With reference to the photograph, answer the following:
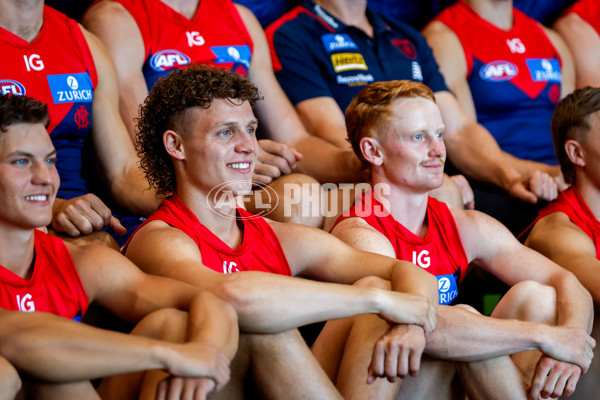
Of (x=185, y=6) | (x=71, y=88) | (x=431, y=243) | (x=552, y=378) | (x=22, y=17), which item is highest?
(x=22, y=17)

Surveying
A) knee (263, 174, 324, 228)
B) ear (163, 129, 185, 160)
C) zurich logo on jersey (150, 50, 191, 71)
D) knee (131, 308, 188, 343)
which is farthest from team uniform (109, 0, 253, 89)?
knee (131, 308, 188, 343)

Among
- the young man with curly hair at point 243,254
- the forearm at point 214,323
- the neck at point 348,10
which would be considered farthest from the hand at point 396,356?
the neck at point 348,10

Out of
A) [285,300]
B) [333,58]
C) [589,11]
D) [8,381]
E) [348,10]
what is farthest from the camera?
[589,11]

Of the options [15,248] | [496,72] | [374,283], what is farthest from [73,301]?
[496,72]

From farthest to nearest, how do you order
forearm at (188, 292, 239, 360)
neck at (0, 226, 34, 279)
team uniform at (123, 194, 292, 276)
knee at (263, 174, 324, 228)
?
knee at (263, 174, 324, 228), team uniform at (123, 194, 292, 276), neck at (0, 226, 34, 279), forearm at (188, 292, 239, 360)

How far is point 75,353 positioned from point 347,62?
193 cm

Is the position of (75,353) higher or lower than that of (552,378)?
higher

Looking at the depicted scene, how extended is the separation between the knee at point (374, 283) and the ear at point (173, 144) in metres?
0.56

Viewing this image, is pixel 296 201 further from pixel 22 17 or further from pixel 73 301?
pixel 22 17

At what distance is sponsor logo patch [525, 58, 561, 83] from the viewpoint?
3.47 m

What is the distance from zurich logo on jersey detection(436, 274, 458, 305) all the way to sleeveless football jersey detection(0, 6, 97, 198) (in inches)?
43.5

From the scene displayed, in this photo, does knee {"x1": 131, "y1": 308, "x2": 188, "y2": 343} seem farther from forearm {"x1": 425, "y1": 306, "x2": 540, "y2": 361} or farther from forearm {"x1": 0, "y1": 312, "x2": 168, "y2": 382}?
forearm {"x1": 425, "y1": 306, "x2": 540, "y2": 361}

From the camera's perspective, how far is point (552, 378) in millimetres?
1945

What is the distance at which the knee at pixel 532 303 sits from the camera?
2131mm
